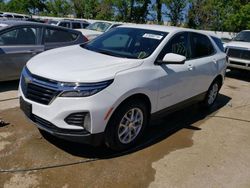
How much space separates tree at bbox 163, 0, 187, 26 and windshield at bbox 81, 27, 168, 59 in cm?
2300

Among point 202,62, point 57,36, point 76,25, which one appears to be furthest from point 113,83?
point 76,25

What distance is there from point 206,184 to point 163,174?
0.53 metres

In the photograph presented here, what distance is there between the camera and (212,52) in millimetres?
6113

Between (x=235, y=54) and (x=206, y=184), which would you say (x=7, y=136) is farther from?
(x=235, y=54)

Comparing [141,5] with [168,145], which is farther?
[141,5]

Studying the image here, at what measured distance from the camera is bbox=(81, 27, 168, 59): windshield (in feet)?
14.7

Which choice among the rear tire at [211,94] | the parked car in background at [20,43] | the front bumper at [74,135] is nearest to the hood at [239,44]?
the rear tire at [211,94]

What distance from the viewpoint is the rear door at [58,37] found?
23.7ft

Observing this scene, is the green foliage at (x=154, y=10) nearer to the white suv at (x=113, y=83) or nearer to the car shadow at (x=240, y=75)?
the car shadow at (x=240, y=75)

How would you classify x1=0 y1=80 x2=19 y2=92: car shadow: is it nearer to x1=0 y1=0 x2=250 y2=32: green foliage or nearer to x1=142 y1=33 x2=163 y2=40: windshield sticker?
x1=142 y1=33 x2=163 y2=40: windshield sticker

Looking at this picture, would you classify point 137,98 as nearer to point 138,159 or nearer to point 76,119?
point 138,159

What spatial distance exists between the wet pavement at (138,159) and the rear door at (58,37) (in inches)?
90.4

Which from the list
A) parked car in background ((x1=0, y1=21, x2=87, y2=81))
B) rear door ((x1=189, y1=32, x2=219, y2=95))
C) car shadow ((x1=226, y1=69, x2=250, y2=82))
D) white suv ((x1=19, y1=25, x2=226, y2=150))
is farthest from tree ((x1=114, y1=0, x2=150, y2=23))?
white suv ((x1=19, y1=25, x2=226, y2=150))

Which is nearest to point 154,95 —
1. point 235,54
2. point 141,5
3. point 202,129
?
point 202,129
